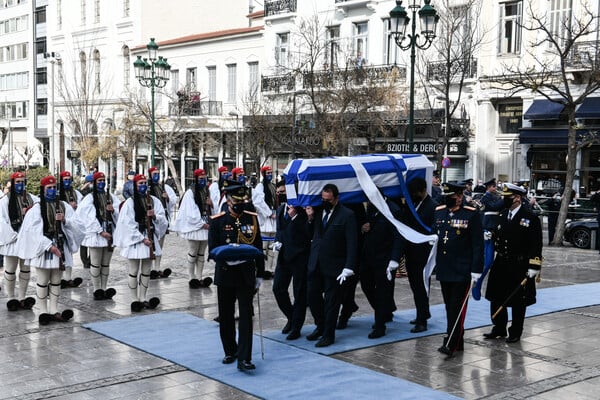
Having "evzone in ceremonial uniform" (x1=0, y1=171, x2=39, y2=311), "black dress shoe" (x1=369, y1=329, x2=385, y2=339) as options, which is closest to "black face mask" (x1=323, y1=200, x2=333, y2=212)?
"black dress shoe" (x1=369, y1=329, x2=385, y2=339)

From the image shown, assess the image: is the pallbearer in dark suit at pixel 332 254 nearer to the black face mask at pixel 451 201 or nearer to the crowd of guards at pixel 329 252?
the crowd of guards at pixel 329 252

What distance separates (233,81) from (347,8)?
949 centimetres

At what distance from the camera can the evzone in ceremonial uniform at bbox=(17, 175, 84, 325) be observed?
10672 millimetres

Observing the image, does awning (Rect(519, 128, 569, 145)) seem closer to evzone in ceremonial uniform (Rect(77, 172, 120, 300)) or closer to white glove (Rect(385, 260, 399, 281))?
evzone in ceremonial uniform (Rect(77, 172, 120, 300))

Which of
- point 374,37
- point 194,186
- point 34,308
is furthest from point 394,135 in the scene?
point 34,308

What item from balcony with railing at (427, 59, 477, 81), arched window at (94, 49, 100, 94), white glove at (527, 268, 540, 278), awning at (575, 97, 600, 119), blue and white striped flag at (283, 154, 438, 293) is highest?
arched window at (94, 49, 100, 94)

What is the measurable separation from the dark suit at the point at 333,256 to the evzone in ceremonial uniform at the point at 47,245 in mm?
3859

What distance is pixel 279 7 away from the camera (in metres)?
39.7

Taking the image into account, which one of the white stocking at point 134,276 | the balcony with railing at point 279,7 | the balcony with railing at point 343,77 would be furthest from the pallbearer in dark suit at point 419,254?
the balcony with railing at point 279,7

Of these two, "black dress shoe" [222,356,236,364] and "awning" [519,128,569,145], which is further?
"awning" [519,128,569,145]

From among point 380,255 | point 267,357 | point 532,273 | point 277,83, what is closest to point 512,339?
point 532,273

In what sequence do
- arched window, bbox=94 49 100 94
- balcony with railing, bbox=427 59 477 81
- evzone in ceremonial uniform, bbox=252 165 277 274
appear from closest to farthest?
evzone in ceremonial uniform, bbox=252 165 277 274 → balcony with railing, bbox=427 59 477 81 → arched window, bbox=94 49 100 94

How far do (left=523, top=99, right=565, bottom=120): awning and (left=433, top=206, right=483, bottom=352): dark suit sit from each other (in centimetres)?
2119

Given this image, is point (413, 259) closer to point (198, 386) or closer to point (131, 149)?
point (198, 386)
